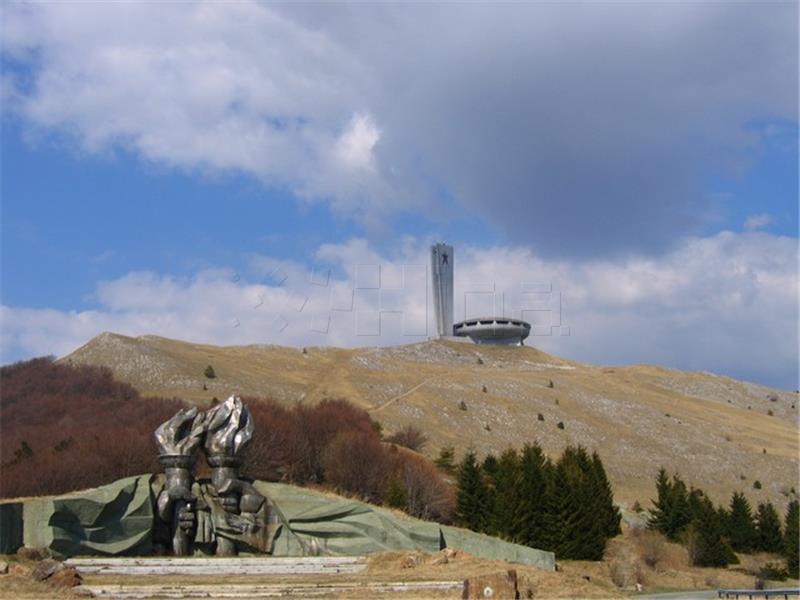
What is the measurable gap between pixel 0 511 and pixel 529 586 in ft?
36.7

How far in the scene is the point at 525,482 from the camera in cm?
4072

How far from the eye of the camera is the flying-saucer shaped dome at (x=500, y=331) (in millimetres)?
124812

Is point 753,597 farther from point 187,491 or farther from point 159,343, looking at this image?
point 159,343

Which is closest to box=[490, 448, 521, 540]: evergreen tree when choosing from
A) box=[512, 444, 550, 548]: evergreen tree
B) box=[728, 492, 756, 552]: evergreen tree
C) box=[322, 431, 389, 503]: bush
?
box=[512, 444, 550, 548]: evergreen tree

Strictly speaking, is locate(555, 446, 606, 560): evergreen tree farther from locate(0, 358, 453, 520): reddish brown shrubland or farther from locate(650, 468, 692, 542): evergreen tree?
locate(650, 468, 692, 542): evergreen tree

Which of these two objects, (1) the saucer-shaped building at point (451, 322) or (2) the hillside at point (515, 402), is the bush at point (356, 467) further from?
(1) the saucer-shaped building at point (451, 322)

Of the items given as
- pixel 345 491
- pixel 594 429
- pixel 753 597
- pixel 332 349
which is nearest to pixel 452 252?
pixel 332 349

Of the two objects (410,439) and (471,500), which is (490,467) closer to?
(471,500)

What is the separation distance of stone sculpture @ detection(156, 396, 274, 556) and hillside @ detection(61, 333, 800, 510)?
40.2 meters

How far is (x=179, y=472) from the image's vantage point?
25.6 metres

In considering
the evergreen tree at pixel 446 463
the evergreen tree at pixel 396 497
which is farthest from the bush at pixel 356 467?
the evergreen tree at pixel 446 463

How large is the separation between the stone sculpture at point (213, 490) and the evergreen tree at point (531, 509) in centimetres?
1461

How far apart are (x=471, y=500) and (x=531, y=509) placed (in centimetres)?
302

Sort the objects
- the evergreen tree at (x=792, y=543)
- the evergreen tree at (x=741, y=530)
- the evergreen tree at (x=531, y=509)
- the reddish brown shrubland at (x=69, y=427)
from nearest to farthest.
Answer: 1. the evergreen tree at (x=531, y=509)
2. the reddish brown shrubland at (x=69, y=427)
3. the evergreen tree at (x=792, y=543)
4. the evergreen tree at (x=741, y=530)
